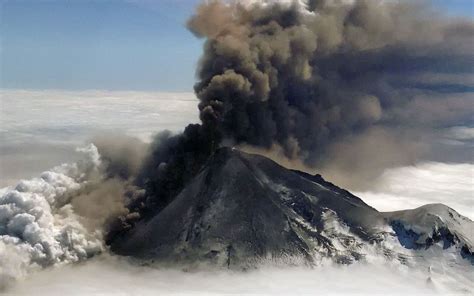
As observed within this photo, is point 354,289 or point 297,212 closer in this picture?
point 354,289

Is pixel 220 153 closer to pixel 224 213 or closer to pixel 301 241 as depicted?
pixel 224 213

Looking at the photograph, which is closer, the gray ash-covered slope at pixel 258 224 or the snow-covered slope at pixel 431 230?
the gray ash-covered slope at pixel 258 224

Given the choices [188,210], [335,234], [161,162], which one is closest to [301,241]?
[335,234]

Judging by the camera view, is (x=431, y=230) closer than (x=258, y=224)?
No

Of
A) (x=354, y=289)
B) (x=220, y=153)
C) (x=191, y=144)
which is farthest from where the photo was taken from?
(x=191, y=144)

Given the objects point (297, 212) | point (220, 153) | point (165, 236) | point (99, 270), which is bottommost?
point (99, 270)

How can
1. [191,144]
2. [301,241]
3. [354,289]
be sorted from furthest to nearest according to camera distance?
1. [191,144]
2. [301,241]
3. [354,289]

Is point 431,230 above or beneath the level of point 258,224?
above

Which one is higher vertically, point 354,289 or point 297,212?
point 297,212
